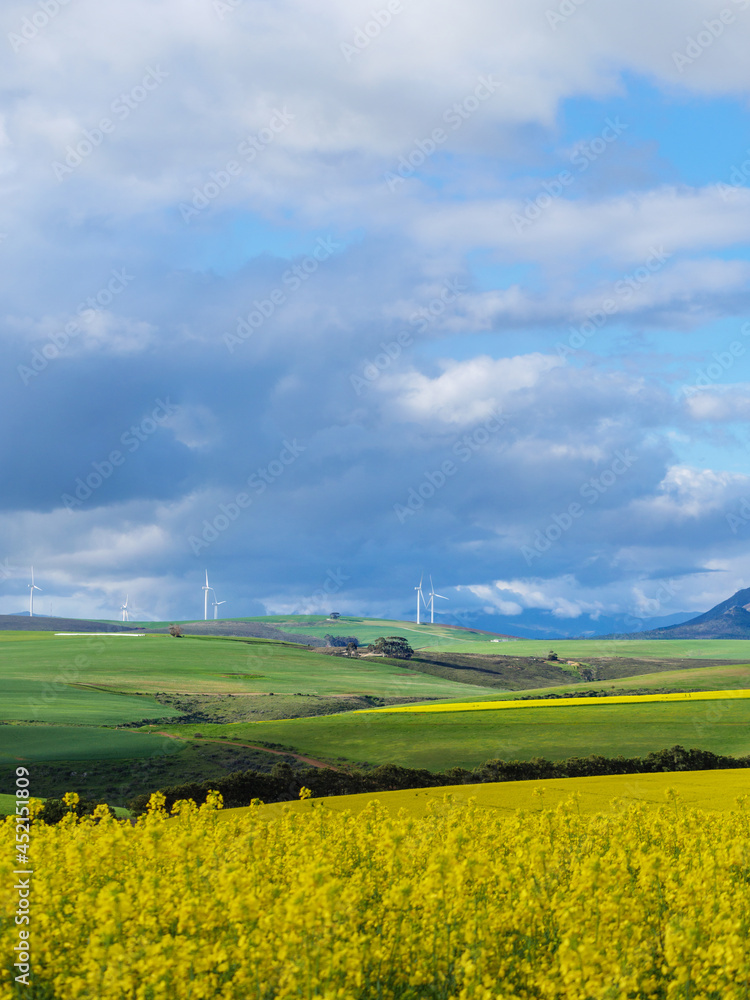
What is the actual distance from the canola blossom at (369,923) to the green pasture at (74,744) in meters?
40.7

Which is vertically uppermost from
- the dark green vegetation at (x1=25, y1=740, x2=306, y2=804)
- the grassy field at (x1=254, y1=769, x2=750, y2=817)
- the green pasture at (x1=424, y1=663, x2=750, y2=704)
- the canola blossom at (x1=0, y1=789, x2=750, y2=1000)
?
the canola blossom at (x1=0, y1=789, x2=750, y2=1000)

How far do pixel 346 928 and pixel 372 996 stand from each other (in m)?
1.35

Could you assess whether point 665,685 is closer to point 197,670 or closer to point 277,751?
point 197,670

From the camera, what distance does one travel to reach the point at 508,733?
61.7 m

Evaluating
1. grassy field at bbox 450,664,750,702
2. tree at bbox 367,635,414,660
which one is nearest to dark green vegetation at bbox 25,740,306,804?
grassy field at bbox 450,664,750,702

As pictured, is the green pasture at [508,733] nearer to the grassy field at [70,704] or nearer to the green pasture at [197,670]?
the grassy field at [70,704]

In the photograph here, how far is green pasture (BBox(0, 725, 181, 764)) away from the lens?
172ft

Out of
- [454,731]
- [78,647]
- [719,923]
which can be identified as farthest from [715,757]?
[78,647]

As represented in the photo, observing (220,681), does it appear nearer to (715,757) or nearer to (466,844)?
(715,757)

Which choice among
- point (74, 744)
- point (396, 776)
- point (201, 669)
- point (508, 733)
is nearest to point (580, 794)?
point (396, 776)

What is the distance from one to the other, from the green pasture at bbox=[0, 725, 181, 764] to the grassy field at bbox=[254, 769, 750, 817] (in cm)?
2323

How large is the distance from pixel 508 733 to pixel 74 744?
30.3 m

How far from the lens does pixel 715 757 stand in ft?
155

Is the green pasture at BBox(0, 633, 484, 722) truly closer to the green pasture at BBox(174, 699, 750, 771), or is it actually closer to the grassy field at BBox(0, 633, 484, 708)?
the grassy field at BBox(0, 633, 484, 708)
